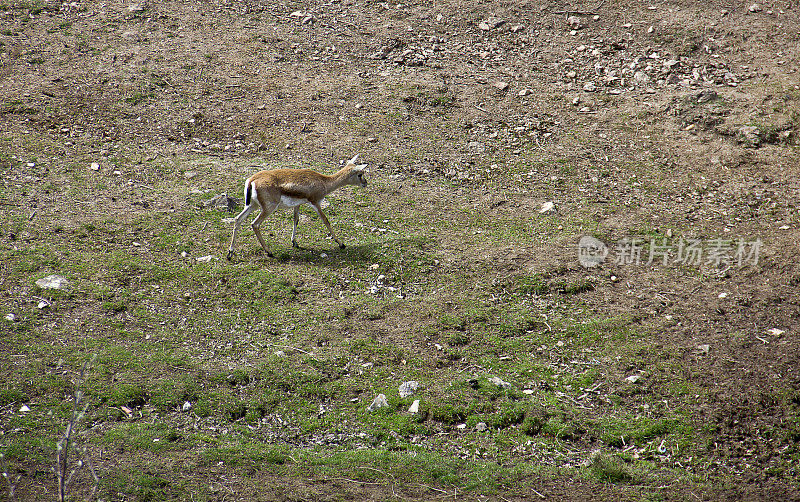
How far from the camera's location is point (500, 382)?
23.6ft

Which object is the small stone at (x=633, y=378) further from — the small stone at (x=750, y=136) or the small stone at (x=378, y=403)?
the small stone at (x=750, y=136)

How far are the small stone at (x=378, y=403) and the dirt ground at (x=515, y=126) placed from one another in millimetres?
1094

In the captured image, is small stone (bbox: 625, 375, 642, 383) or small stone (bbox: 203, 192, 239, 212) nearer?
small stone (bbox: 625, 375, 642, 383)

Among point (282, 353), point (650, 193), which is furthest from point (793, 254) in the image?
point (282, 353)

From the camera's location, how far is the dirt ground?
8.17 meters

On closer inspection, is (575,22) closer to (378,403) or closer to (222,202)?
(222,202)

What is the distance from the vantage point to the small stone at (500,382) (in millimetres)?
7125

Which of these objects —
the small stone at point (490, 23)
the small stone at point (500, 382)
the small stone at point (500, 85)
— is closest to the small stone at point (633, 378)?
the small stone at point (500, 382)

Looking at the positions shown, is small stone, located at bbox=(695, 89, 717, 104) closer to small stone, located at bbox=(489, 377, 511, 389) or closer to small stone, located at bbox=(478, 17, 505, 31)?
small stone, located at bbox=(478, 17, 505, 31)

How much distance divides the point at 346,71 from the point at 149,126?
4.40 m

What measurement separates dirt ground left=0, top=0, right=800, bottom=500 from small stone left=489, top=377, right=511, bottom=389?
1364mm

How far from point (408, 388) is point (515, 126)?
7.03 metres

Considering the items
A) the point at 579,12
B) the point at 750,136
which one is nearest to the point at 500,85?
the point at 579,12

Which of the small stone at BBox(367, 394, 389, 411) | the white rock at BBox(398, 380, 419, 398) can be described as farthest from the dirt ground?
the small stone at BBox(367, 394, 389, 411)
